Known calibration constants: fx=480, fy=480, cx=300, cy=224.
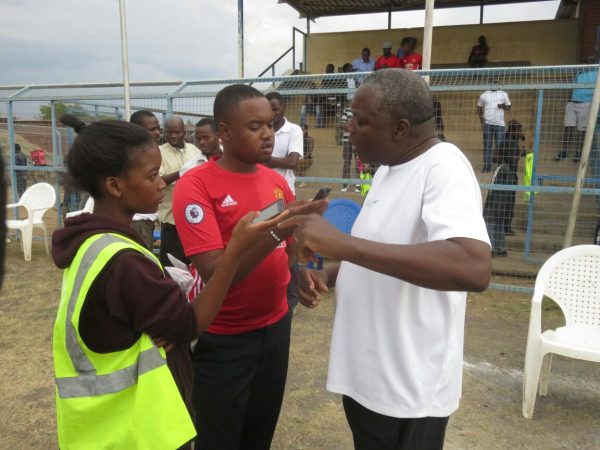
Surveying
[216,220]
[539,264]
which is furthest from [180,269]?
[539,264]

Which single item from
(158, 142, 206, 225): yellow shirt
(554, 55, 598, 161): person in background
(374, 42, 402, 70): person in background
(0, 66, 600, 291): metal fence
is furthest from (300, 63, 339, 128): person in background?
(374, 42, 402, 70): person in background

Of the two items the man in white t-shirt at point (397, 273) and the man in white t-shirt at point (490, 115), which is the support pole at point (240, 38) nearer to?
the man in white t-shirt at point (490, 115)

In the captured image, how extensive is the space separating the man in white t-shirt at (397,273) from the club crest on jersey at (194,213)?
1.62ft

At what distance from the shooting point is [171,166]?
503cm

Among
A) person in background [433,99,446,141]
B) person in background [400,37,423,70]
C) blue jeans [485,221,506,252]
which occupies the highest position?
person in background [400,37,423,70]

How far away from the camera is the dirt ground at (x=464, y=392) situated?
296cm

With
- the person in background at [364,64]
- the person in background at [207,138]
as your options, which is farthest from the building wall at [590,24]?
the person in background at [207,138]

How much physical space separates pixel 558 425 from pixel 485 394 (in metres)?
0.50

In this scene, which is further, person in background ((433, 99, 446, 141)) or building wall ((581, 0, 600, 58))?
building wall ((581, 0, 600, 58))

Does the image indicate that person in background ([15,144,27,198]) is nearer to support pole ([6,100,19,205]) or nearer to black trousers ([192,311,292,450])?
support pole ([6,100,19,205])

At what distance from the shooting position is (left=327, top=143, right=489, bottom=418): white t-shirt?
1.37m

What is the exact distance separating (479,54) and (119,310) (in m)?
13.7

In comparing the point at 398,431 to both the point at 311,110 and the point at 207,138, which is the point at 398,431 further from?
the point at 311,110

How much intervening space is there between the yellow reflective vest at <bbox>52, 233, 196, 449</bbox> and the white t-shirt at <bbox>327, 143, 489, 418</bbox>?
1.94 ft
